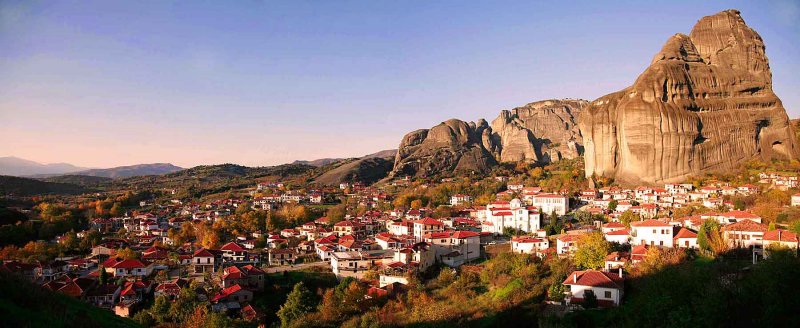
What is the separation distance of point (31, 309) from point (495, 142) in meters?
85.2

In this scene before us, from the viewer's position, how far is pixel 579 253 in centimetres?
2211

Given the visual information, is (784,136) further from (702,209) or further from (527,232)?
(527,232)

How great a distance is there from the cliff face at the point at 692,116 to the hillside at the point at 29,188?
6061 centimetres

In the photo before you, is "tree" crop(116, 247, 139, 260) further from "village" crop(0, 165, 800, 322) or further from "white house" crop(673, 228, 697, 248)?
"white house" crop(673, 228, 697, 248)

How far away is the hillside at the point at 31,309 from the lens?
6523 mm

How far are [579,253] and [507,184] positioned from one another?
30091 millimetres

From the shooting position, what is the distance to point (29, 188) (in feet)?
218

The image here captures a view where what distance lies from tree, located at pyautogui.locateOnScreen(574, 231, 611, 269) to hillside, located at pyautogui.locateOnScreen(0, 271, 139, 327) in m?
18.1

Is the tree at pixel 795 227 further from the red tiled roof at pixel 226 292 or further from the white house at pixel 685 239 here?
the red tiled roof at pixel 226 292

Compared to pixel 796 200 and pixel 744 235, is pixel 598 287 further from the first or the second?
pixel 796 200

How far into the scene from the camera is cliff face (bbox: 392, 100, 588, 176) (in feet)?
238

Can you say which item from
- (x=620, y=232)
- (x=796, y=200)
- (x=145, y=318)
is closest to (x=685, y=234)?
(x=620, y=232)

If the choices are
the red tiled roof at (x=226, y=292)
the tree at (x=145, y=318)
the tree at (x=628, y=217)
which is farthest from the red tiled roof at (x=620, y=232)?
the tree at (x=145, y=318)

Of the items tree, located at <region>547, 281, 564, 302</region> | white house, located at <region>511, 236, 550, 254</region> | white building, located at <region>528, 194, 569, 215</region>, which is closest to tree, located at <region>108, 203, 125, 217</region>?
white building, located at <region>528, 194, 569, 215</region>
